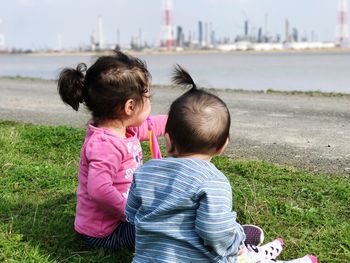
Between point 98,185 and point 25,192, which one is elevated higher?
point 98,185

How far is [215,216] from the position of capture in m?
2.14

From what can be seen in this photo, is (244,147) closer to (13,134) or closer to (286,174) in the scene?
(286,174)

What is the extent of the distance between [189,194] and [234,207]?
124 centimetres

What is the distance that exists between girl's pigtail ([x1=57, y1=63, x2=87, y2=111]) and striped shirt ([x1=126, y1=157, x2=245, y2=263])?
30.0 inches

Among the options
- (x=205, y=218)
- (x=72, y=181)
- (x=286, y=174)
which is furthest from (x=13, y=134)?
(x=205, y=218)

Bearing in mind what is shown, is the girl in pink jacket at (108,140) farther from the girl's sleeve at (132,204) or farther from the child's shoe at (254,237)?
the child's shoe at (254,237)

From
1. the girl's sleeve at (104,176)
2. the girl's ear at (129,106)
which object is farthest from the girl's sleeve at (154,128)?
the girl's sleeve at (104,176)

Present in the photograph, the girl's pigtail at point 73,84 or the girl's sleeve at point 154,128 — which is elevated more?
the girl's pigtail at point 73,84

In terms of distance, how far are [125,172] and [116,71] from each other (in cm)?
52

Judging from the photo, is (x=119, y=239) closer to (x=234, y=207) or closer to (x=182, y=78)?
(x=234, y=207)

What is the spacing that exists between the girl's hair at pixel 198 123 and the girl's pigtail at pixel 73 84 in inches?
32.4

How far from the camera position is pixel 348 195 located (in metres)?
3.51

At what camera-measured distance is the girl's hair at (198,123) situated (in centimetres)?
221

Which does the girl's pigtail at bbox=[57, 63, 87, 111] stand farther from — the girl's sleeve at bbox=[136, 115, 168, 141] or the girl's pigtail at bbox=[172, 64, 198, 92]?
the girl's pigtail at bbox=[172, 64, 198, 92]
